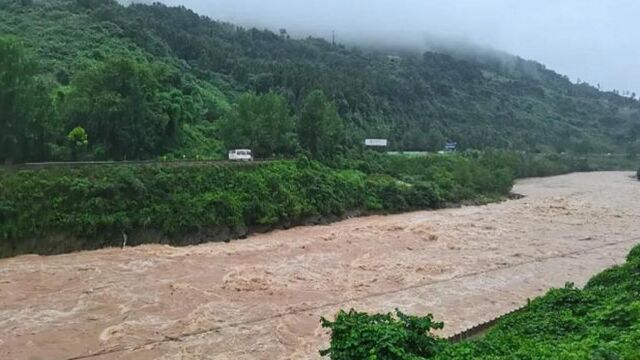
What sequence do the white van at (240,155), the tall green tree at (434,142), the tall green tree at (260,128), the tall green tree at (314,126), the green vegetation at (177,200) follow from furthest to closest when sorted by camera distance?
1. the tall green tree at (434,142)
2. the tall green tree at (314,126)
3. the tall green tree at (260,128)
4. the white van at (240,155)
5. the green vegetation at (177,200)

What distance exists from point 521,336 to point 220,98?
60.6 meters

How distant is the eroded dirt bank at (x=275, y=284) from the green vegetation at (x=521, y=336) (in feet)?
16.0

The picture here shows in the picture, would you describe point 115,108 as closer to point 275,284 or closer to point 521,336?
point 275,284

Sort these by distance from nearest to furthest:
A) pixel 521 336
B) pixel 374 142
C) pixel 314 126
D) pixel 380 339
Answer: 1. pixel 380 339
2. pixel 521 336
3. pixel 314 126
4. pixel 374 142

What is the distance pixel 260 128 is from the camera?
158 feet

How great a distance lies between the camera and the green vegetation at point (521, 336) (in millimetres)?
10484

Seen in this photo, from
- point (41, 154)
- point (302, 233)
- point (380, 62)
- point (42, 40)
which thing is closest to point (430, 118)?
point (380, 62)

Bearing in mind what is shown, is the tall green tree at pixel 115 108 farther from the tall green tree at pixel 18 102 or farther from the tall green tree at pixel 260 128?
the tall green tree at pixel 260 128

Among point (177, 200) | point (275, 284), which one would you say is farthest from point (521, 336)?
point (177, 200)

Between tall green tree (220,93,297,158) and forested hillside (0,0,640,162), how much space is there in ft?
0.36

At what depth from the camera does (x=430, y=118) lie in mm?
100500

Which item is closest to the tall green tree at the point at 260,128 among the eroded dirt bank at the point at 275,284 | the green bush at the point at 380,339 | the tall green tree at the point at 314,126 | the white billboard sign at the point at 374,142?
the tall green tree at the point at 314,126

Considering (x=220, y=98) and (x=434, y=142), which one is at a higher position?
(x=220, y=98)

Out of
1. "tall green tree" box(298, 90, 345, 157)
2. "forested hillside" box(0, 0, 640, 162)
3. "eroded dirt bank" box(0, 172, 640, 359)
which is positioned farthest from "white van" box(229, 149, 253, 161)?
"eroded dirt bank" box(0, 172, 640, 359)
